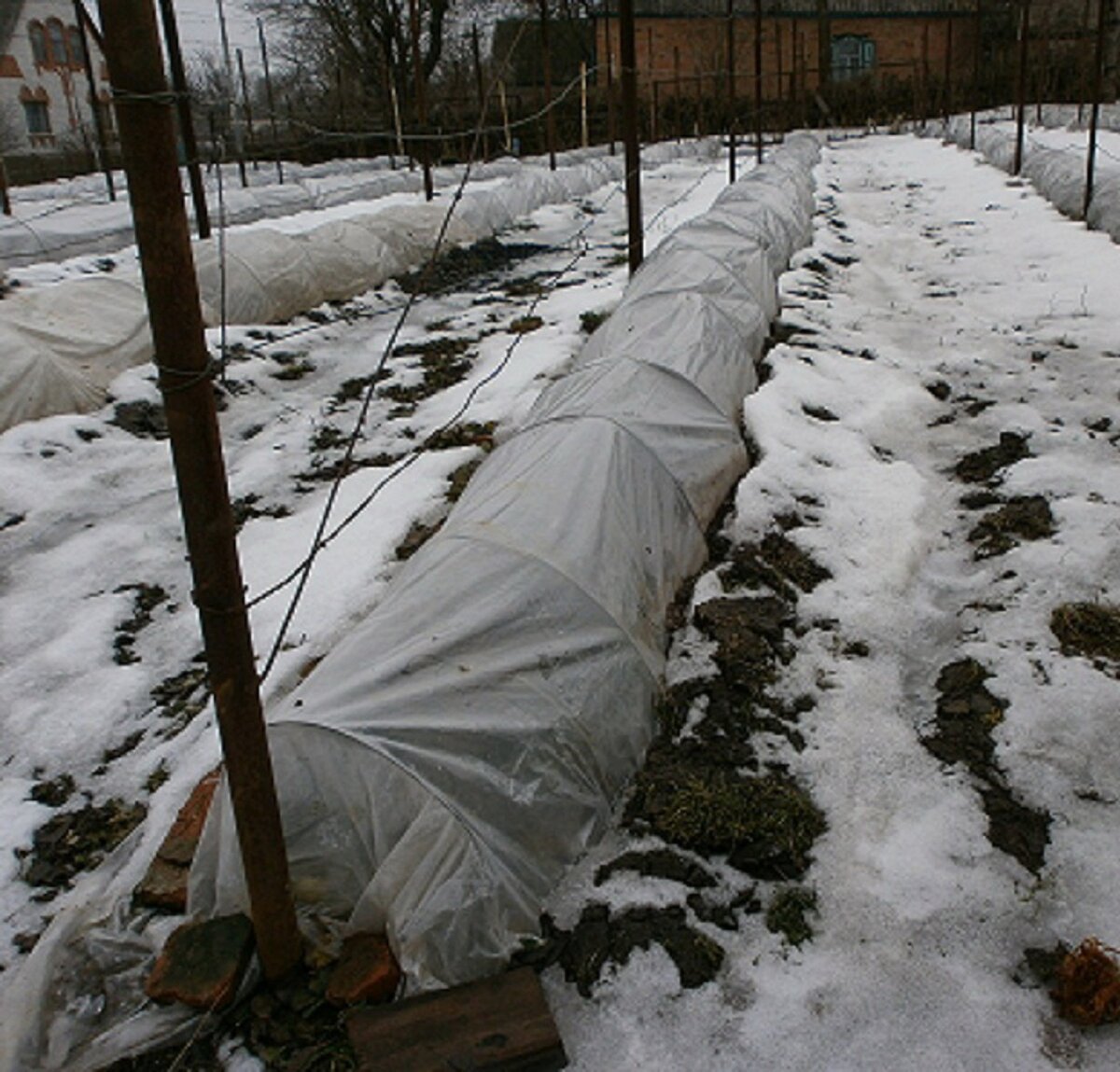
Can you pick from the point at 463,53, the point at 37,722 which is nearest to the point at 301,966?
the point at 37,722

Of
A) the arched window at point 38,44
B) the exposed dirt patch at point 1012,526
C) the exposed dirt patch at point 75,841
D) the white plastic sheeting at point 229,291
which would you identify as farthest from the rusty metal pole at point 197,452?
the arched window at point 38,44

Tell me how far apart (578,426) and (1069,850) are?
225cm

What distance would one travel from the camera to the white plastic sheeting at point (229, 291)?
7016mm

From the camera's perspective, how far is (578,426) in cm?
397

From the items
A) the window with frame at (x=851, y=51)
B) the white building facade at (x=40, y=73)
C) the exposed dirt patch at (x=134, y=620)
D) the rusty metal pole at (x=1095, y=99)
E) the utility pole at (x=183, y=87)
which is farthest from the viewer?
the white building facade at (x=40, y=73)

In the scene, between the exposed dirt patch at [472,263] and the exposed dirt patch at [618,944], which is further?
the exposed dirt patch at [472,263]

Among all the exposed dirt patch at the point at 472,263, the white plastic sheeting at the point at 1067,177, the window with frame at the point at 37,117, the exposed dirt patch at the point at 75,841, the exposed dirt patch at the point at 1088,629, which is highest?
the window with frame at the point at 37,117

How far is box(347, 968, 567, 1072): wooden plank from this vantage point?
2.18 meters

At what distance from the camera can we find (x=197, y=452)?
1987mm

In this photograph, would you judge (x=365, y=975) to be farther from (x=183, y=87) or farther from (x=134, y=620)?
(x=183, y=87)

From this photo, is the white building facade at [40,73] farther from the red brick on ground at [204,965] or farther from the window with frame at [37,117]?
the red brick on ground at [204,965]

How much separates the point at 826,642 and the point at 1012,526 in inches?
48.9

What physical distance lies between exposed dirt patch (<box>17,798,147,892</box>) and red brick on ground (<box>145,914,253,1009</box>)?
88 centimetres

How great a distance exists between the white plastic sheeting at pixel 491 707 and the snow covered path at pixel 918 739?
23 cm
